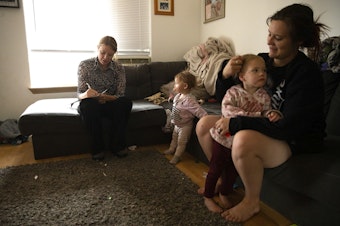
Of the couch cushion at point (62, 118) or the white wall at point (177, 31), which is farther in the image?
the white wall at point (177, 31)

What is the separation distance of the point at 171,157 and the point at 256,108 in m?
1.00

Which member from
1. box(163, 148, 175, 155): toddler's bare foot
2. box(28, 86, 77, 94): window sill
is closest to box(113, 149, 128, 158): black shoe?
box(163, 148, 175, 155): toddler's bare foot

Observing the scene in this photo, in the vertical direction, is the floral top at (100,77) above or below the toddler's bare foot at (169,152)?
above

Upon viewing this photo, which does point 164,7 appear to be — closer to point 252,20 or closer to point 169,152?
point 252,20

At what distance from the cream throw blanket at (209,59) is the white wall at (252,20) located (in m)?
0.12

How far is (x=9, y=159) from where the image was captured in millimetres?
2092

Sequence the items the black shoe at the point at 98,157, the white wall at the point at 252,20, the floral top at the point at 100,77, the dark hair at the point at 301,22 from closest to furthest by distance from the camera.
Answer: the dark hair at the point at 301,22, the white wall at the point at 252,20, the black shoe at the point at 98,157, the floral top at the point at 100,77

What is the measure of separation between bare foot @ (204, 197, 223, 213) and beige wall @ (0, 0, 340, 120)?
5.07 feet

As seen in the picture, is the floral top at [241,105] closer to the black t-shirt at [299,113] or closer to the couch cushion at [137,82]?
the black t-shirt at [299,113]

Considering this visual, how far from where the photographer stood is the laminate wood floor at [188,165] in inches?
50.8

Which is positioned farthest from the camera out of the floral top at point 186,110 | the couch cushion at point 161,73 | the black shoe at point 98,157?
the couch cushion at point 161,73

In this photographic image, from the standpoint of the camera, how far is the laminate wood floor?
129 centimetres

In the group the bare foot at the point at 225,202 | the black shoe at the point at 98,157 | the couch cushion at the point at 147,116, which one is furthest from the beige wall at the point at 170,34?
the bare foot at the point at 225,202

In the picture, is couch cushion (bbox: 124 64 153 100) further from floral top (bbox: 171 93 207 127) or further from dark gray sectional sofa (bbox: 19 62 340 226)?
floral top (bbox: 171 93 207 127)
